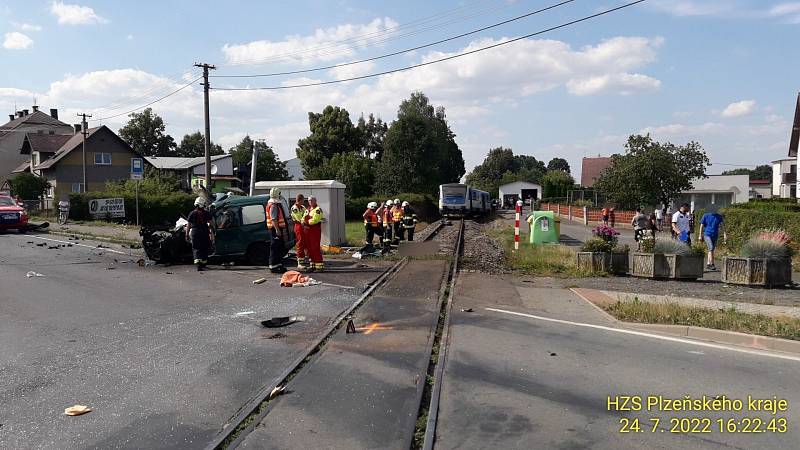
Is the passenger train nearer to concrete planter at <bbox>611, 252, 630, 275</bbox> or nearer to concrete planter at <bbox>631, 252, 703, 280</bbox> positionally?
concrete planter at <bbox>611, 252, 630, 275</bbox>

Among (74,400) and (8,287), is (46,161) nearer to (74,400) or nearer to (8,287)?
(8,287)

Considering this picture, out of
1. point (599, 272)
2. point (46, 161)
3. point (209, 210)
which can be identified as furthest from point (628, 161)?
point (46, 161)

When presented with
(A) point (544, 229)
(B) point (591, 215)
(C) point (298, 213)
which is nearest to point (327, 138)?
(B) point (591, 215)

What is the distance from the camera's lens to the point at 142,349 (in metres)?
7.25

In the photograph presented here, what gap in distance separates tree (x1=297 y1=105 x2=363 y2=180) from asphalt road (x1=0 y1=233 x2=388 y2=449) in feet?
224

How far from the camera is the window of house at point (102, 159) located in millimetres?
59000

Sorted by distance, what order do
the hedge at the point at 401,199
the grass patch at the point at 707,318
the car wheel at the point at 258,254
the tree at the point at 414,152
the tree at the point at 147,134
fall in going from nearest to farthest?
the grass patch at the point at 707,318
the car wheel at the point at 258,254
the hedge at the point at 401,199
the tree at the point at 414,152
the tree at the point at 147,134

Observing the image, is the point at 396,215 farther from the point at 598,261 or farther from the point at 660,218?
the point at 660,218

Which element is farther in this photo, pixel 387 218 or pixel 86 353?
pixel 387 218

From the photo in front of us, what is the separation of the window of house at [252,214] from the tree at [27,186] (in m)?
40.0

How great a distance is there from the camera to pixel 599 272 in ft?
45.3

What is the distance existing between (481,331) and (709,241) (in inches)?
383

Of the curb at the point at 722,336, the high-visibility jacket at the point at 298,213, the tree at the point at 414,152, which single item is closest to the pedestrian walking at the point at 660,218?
the high-visibility jacket at the point at 298,213

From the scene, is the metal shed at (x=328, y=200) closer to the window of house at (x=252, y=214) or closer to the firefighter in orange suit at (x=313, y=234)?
the window of house at (x=252, y=214)
